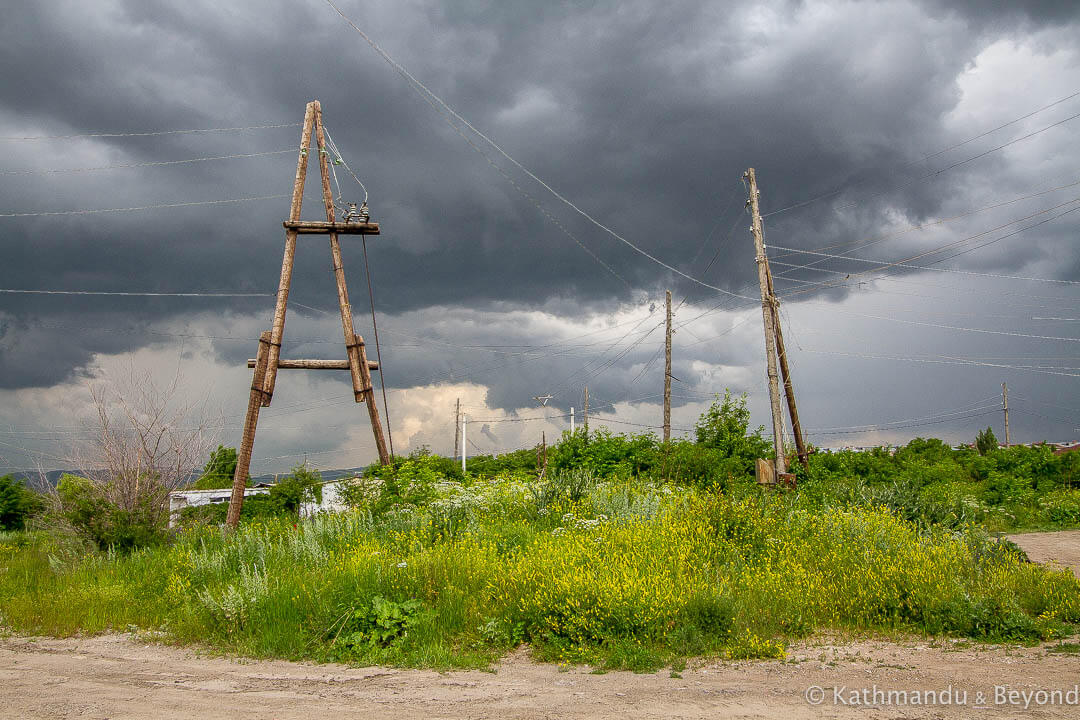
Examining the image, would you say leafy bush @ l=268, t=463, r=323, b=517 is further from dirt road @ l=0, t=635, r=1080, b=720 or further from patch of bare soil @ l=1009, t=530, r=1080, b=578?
patch of bare soil @ l=1009, t=530, r=1080, b=578

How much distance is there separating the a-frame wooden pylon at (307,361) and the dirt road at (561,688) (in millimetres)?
7288

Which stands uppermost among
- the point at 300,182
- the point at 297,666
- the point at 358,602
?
the point at 300,182

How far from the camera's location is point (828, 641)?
7391mm

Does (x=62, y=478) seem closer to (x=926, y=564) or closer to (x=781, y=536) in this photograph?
(x=781, y=536)

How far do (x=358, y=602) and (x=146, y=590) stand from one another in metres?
4.62

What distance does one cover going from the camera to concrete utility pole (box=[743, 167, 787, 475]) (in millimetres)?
22609

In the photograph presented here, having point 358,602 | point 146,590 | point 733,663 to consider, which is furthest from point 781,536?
point 146,590

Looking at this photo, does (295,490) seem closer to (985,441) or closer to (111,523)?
(111,523)

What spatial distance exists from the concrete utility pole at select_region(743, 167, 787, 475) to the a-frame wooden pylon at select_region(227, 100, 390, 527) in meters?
13.7

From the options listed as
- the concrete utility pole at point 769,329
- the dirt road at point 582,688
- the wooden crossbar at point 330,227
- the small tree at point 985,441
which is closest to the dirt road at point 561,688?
the dirt road at point 582,688

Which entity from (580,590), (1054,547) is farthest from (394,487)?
(1054,547)

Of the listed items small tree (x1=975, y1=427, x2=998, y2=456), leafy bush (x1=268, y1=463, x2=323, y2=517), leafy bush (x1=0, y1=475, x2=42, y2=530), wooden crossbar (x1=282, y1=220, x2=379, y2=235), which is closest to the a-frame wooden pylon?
wooden crossbar (x1=282, y1=220, x2=379, y2=235)

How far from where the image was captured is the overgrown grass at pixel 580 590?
7301 millimetres

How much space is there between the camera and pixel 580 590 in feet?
24.3
